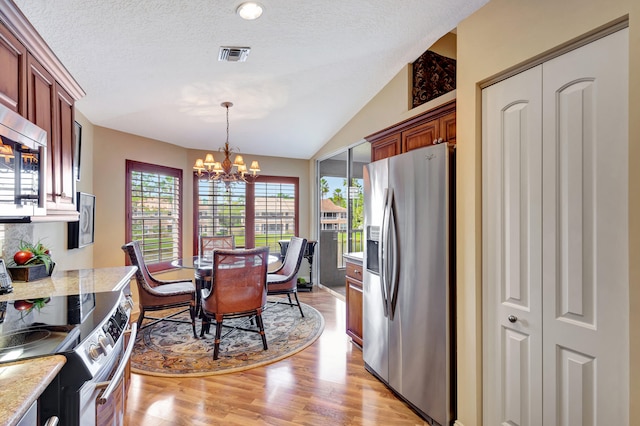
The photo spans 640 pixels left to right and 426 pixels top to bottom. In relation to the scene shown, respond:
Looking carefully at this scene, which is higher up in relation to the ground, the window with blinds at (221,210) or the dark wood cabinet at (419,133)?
the dark wood cabinet at (419,133)

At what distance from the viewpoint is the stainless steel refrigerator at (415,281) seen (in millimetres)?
2082

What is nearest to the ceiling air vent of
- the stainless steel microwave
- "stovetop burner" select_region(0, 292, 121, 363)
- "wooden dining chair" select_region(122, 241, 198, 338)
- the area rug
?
the stainless steel microwave

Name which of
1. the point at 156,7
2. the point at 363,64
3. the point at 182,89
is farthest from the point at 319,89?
the point at 156,7

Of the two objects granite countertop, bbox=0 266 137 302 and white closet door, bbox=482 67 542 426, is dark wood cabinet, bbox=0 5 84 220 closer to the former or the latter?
granite countertop, bbox=0 266 137 302

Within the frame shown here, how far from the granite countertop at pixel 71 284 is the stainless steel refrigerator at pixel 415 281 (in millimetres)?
1889

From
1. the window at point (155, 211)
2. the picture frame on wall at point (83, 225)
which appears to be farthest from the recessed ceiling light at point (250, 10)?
the window at point (155, 211)

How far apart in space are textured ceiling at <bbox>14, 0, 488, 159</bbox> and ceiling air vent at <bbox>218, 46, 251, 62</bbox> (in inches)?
2.1

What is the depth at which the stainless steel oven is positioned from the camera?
104 cm

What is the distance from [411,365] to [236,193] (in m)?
4.26

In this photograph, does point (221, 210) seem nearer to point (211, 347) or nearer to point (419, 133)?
point (211, 347)

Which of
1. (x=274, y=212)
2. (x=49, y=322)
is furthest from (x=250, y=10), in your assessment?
(x=274, y=212)

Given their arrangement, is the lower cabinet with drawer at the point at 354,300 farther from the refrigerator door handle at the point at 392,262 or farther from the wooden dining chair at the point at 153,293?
the wooden dining chair at the point at 153,293

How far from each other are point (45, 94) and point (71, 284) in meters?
1.21

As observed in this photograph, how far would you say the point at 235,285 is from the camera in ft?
10.2
